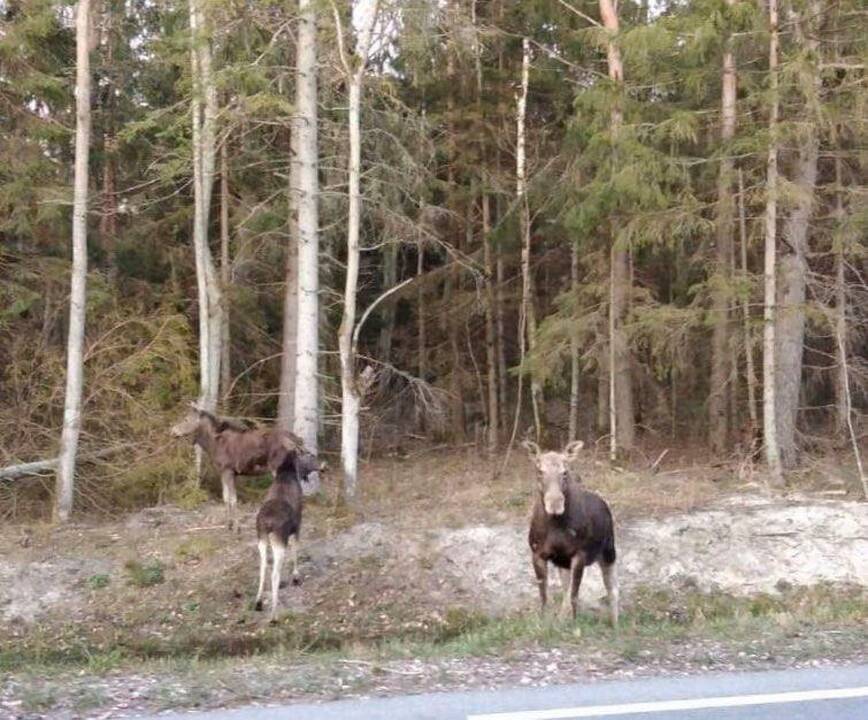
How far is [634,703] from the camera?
22.2 feet

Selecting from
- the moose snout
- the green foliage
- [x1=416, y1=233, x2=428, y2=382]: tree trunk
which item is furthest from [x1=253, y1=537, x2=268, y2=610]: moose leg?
[x1=416, y1=233, x2=428, y2=382]: tree trunk

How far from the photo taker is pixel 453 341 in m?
29.8

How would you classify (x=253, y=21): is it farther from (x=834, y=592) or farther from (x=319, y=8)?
(x=834, y=592)

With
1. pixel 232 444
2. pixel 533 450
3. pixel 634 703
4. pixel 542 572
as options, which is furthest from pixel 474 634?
pixel 232 444

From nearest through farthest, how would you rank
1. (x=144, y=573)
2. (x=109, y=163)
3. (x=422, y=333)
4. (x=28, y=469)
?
(x=144, y=573)
(x=28, y=469)
(x=109, y=163)
(x=422, y=333)

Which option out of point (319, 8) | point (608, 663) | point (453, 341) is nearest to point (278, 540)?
point (608, 663)

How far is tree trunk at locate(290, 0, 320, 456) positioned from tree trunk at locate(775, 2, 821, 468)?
8.12 metres

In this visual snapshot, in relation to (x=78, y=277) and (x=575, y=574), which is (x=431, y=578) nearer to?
(x=575, y=574)

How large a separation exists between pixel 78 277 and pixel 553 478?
33.6 feet

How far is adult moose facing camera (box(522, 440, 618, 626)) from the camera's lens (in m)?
10.4

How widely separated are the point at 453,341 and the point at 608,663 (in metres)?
21.9

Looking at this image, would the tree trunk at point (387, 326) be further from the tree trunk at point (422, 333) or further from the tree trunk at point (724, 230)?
the tree trunk at point (724, 230)

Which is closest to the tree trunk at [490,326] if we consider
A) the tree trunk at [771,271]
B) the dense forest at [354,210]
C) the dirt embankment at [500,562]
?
the dense forest at [354,210]

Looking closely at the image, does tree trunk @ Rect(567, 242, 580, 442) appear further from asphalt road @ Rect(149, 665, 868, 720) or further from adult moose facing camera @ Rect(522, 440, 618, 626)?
asphalt road @ Rect(149, 665, 868, 720)
